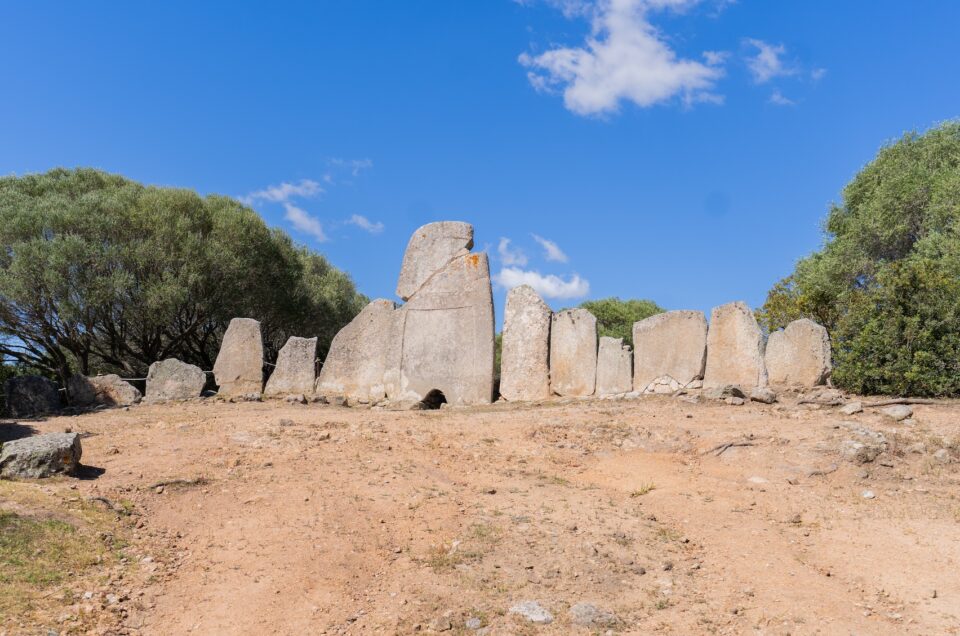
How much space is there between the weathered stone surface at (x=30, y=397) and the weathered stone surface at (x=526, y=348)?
8115mm

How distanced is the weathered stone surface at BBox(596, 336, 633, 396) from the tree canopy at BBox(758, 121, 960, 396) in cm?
318

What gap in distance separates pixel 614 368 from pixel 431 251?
4.08m

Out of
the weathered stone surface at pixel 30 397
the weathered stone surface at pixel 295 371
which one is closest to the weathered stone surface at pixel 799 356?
the weathered stone surface at pixel 295 371

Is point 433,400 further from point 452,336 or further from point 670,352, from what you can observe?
point 670,352

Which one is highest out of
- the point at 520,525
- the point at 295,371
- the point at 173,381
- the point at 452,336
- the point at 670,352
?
the point at 452,336

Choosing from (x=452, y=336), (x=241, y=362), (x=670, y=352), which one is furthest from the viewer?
(x=241, y=362)

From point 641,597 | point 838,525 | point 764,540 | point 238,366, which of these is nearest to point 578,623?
point 641,597

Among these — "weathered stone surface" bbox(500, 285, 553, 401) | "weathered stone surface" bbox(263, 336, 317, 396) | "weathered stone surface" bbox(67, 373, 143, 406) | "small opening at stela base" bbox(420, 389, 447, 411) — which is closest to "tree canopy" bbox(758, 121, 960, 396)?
"weathered stone surface" bbox(500, 285, 553, 401)

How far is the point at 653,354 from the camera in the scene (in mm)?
12719

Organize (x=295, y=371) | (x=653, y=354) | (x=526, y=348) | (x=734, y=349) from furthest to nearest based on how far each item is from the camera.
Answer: (x=295, y=371) → (x=526, y=348) → (x=653, y=354) → (x=734, y=349)

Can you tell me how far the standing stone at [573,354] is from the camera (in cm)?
1302

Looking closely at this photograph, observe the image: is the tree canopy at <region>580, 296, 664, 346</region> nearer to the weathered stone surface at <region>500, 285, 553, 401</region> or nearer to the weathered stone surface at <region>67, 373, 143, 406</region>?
the weathered stone surface at <region>500, 285, 553, 401</region>

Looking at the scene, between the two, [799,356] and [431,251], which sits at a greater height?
[431,251]

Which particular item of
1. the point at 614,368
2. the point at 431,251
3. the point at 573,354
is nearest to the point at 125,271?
the point at 431,251
